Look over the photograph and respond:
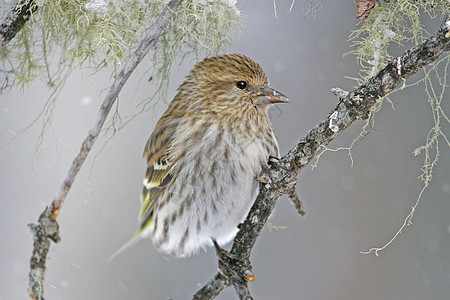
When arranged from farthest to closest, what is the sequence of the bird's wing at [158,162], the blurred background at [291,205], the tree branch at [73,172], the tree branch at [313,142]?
the blurred background at [291,205], the bird's wing at [158,162], the tree branch at [73,172], the tree branch at [313,142]

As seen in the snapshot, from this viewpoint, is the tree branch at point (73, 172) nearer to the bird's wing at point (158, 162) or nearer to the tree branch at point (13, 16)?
the tree branch at point (13, 16)

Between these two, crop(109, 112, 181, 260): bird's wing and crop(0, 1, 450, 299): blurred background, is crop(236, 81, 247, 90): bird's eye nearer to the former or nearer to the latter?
crop(109, 112, 181, 260): bird's wing

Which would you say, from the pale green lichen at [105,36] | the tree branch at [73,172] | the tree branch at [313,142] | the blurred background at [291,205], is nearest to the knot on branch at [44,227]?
the tree branch at [73,172]

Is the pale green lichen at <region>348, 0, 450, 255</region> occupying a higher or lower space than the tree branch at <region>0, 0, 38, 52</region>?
lower

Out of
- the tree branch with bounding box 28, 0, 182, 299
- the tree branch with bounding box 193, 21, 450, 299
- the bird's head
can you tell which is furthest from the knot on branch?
the bird's head

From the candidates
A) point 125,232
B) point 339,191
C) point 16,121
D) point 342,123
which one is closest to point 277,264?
point 339,191

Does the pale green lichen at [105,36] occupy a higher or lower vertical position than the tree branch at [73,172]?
higher

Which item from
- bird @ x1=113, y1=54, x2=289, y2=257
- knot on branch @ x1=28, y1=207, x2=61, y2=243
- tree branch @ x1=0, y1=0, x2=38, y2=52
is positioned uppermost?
tree branch @ x1=0, y1=0, x2=38, y2=52
